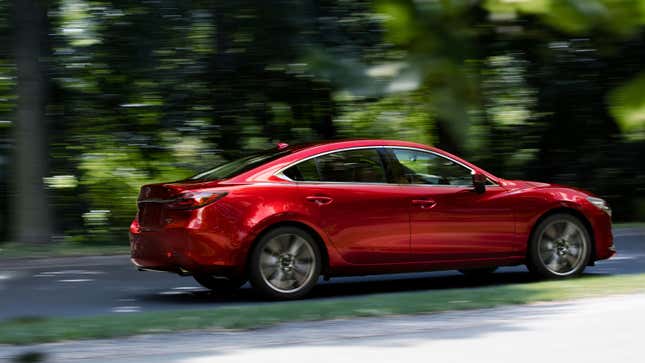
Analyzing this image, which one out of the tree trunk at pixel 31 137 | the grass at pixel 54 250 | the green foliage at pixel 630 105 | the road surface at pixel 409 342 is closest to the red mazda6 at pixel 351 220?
the road surface at pixel 409 342

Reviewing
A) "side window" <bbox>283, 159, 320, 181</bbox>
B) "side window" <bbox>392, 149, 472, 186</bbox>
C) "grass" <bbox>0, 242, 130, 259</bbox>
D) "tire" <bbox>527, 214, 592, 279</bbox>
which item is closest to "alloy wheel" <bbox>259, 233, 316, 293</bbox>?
"side window" <bbox>283, 159, 320, 181</bbox>

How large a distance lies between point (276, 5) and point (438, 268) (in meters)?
3.08

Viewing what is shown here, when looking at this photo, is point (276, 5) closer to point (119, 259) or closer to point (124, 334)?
point (124, 334)

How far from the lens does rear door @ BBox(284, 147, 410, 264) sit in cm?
935

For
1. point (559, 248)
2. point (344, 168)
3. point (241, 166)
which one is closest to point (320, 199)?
point (344, 168)

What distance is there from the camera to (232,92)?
1636 cm

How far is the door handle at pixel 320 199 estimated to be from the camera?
9.27 meters

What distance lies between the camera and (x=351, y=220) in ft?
31.0

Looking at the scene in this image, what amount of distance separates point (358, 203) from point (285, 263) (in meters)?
0.91

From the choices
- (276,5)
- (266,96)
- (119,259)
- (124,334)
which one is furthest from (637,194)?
(124,334)

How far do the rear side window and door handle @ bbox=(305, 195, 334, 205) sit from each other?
0.19 meters

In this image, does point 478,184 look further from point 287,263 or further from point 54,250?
point 54,250

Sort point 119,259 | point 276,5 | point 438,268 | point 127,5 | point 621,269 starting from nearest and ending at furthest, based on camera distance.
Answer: point 276,5 → point 438,268 → point 621,269 → point 119,259 → point 127,5

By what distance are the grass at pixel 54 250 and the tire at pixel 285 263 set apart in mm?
4556
